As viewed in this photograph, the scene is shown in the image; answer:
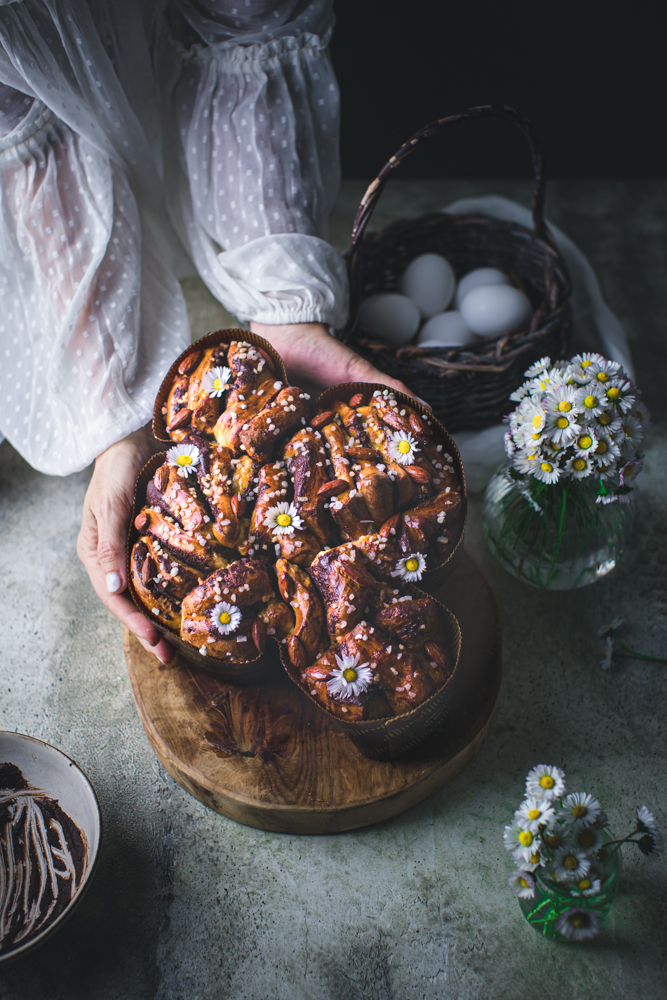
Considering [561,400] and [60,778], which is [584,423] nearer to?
[561,400]

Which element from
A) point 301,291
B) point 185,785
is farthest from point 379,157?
point 185,785

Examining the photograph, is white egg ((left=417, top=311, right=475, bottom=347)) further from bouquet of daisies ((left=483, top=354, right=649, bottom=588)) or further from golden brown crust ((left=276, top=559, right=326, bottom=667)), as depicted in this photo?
golden brown crust ((left=276, top=559, right=326, bottom=667))

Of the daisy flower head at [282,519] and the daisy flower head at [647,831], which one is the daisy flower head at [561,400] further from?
the daisy flower head at [647,831]

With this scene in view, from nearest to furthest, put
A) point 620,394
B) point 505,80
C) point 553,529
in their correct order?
point 620,394
point 553,529
point 505,80

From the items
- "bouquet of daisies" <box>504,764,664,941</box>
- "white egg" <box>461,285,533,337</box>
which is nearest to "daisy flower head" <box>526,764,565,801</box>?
"bouquet of daisies" <box>504,764,664,941</box>

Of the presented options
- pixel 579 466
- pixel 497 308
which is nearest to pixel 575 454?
pixel 579 466

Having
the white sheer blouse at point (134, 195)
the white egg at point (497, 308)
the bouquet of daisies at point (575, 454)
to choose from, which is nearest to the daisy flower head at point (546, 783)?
the bouquet of daisies at point (575, 454)
